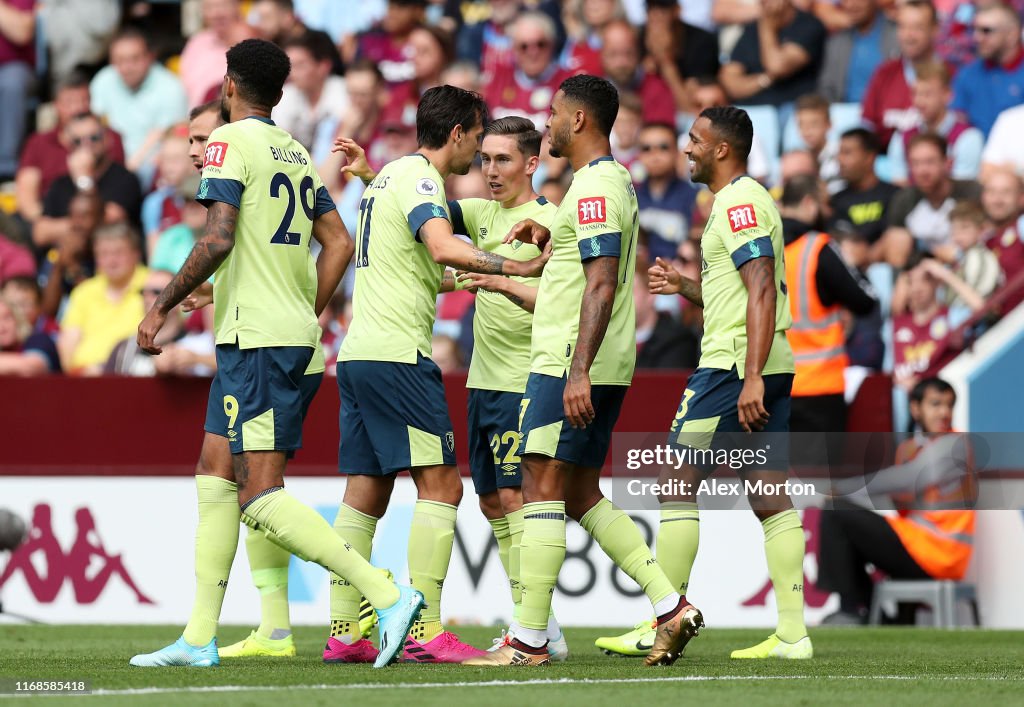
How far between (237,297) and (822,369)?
4117 millimetres

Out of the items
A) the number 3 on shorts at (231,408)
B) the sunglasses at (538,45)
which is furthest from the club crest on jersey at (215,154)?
the sunglasses at (538,45)

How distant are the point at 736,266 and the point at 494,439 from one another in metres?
1.38

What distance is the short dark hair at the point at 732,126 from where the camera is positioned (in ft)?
25.5

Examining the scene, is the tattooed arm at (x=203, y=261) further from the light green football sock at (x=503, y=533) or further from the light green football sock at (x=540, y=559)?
the light green football sock at (x=503, y=533)

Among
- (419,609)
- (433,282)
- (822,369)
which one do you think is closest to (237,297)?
(433,282)

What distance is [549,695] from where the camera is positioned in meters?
5.78

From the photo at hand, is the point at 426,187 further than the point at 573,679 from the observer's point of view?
Yes

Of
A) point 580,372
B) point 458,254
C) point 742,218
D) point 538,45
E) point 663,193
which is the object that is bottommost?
point 580,372

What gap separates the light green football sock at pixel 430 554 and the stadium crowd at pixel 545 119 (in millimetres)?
3951

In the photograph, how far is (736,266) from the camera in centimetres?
757

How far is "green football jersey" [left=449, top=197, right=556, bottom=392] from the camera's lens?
25.9 ft

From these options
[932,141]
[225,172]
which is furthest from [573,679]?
[932,141]

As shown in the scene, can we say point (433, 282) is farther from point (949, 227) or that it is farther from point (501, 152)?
point (949, 227)

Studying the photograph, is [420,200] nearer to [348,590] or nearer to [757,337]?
[757,337]
